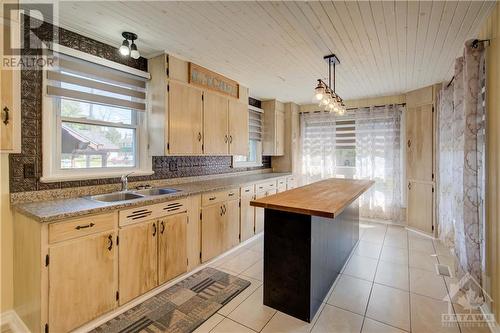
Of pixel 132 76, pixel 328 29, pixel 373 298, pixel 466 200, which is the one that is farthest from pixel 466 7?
pixel 132 76

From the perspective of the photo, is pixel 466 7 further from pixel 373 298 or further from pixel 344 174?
pixel 344 174

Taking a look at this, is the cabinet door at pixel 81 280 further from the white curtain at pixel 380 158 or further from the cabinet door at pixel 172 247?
the white curtain at pixel 380 158

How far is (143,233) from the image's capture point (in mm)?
2221

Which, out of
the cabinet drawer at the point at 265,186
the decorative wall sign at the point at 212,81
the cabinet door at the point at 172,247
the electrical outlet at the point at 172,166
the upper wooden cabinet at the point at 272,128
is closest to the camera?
the cabinet door at the point at 172,247

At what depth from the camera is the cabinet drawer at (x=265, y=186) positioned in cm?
399

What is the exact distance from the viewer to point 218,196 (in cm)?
314

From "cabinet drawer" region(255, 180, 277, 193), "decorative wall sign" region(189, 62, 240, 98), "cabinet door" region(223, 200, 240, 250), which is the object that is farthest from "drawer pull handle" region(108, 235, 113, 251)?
"cabinet drawer" region(255, 180, 277, 193)

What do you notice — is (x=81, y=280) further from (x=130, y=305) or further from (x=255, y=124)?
(x=255, y=124)

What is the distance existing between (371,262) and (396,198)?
2.11 m

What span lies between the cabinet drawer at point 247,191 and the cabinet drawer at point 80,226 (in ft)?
Result: 6.19

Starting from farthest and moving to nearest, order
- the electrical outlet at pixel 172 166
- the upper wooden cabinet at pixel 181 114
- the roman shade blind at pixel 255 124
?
1. the roman shade blind at pixel 255 124
2. the electrical outlet at pixel 172 166
3. the upper wooden cabinet at pixel 181 114

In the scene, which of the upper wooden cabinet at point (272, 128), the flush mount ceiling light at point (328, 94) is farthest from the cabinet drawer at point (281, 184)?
the flush mount ceiling light at point (328, 94)

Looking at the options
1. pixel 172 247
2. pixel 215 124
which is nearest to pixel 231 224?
pixel 172 247

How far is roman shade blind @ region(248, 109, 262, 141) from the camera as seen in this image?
486cm
